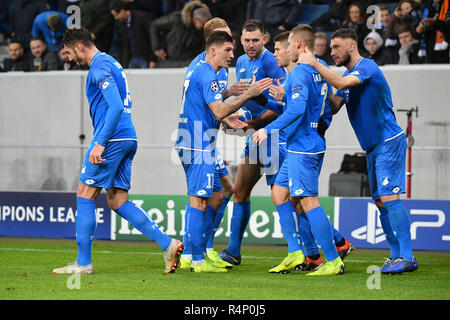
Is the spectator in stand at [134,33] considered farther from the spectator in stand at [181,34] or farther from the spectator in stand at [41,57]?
the spectator in stand at [41,57]

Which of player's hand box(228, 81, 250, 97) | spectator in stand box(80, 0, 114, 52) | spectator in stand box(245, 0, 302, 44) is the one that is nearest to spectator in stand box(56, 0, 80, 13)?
spectator in stand box(80, 0, 114, 52)

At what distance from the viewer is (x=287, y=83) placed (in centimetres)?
748

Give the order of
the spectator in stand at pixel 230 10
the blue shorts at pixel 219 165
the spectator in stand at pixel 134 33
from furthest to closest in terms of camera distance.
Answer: the spectator in stand at pixel 134 33
the spectator in stand at pixel 230 10
the blue shorts at pixel 219 165

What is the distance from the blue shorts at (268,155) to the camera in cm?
820

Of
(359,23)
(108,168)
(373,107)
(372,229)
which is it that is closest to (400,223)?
(373,107)

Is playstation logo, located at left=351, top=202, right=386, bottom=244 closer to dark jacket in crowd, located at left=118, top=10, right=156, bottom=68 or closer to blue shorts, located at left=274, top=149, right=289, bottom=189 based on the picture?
blue shorts, located at left=274, top=149, right=289, bottom=189

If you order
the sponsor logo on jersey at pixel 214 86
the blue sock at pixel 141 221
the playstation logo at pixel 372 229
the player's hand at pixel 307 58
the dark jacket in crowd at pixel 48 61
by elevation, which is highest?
the dark jacket in crowd at pixel 48 61

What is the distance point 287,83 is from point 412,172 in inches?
186

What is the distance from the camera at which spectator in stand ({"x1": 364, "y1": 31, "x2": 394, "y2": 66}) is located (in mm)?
12281

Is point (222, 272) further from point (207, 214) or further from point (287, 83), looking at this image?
point (287, 83)

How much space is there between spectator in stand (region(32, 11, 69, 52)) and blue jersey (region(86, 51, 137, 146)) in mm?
7780

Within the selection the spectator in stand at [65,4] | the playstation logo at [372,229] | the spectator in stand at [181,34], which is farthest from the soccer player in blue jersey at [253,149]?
the spectator in stand at [65,4]

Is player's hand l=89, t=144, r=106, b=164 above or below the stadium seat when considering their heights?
below

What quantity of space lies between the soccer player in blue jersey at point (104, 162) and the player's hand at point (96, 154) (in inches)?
0.8
